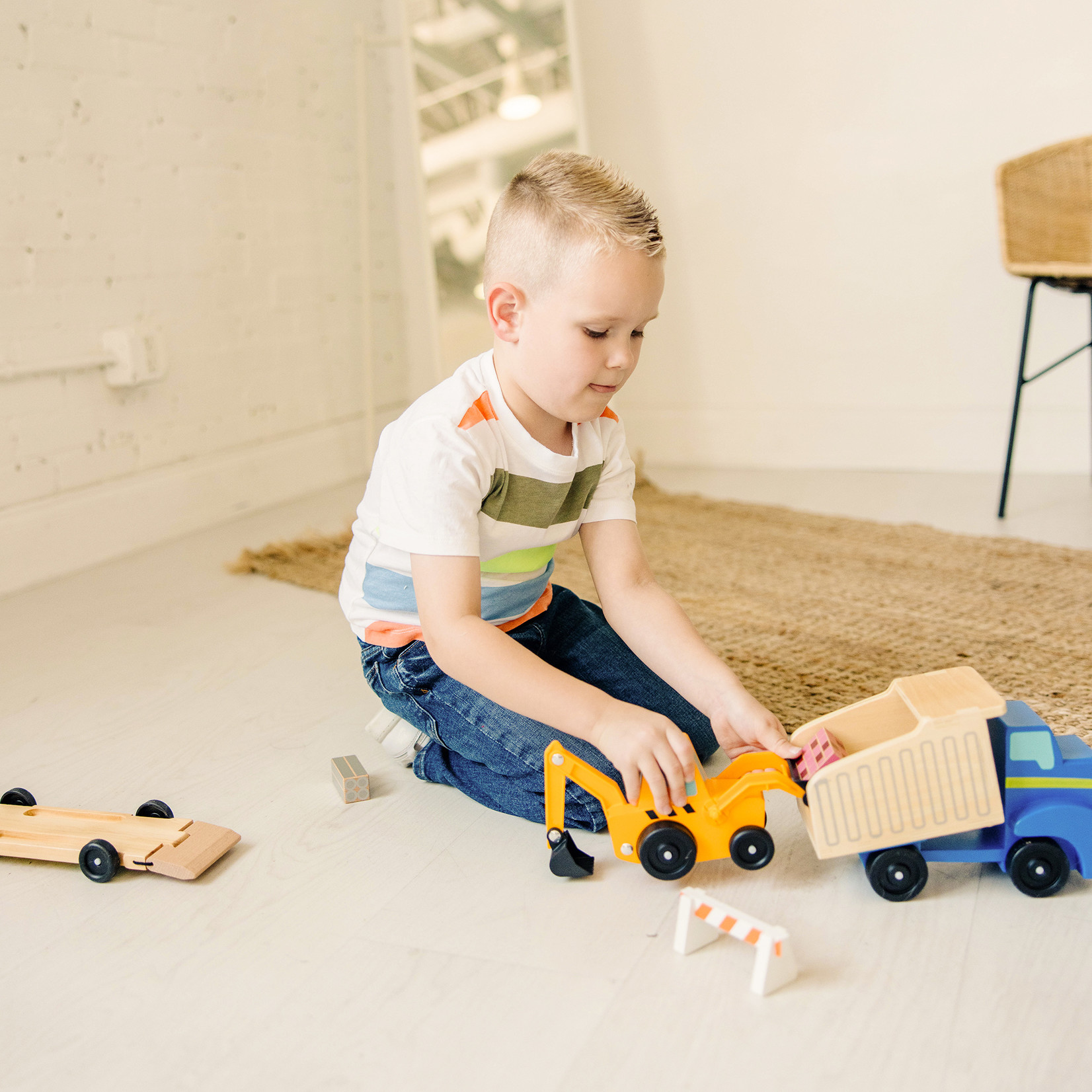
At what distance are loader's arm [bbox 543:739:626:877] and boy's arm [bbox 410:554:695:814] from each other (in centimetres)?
3

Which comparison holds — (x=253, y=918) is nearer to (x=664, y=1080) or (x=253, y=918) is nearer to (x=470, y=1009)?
(x=470, y=1009)

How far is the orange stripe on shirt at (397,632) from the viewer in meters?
1.13

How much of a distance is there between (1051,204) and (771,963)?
5.97 ft

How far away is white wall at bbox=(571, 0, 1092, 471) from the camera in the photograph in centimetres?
228

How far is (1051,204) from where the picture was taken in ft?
6.75

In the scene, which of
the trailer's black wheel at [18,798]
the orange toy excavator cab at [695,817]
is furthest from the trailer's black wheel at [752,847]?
the trailer's black wheel at [18,798]

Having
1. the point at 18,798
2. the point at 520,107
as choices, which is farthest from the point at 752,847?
the point at 520,107

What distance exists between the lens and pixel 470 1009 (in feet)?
2.54

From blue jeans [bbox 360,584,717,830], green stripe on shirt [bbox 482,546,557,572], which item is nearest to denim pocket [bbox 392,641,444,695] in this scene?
blue jeans [bbox 360,584,717,830]

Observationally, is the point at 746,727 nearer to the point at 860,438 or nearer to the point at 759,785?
the point at 759,785

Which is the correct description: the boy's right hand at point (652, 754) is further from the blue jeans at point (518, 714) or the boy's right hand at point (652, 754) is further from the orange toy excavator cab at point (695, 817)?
the blue jeans at point (518, 714)

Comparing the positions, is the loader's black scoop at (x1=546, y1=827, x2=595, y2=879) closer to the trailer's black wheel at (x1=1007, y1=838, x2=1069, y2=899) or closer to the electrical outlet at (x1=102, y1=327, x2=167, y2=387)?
the trailer's black wheel at (x1=1007, y1=838, x2=1069, y2=899)

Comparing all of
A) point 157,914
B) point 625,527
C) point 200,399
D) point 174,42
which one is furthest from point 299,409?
point 157,914

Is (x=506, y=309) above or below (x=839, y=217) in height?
below
